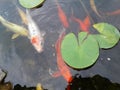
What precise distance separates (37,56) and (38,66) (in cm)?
10

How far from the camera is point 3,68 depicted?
2.46 metres

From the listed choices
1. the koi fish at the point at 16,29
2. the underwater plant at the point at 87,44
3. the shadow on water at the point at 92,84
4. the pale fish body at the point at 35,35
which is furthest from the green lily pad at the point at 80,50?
the koi fish at the point at 16,29

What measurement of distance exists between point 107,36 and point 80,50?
0.93 ft

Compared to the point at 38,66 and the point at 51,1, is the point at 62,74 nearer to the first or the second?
the point at 38,66

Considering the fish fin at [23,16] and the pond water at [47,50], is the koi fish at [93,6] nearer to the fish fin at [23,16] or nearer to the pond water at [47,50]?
the pond water at [47,50]

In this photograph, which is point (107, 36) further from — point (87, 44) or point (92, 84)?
point (92, 84)

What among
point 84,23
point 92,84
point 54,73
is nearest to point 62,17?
point 84,23

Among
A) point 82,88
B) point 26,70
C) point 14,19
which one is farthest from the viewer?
point 14,19

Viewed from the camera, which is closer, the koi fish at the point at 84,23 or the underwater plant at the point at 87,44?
the underwater plant at the point at 87,44

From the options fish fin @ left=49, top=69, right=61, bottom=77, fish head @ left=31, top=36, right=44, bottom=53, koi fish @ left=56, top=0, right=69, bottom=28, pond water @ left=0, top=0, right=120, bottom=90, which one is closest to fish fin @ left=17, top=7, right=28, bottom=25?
pond water @ left=0, top=0, right=120, bottom=90

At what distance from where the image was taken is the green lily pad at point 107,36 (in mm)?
2447

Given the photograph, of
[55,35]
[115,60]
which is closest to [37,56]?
[55,35]

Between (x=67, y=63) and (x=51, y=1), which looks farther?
(x=51, y=1)

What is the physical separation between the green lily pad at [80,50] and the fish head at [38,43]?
0.66ft
